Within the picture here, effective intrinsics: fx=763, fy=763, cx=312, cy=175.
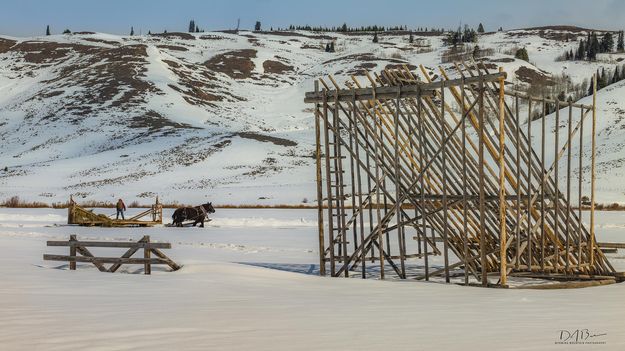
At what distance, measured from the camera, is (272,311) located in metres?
9.61

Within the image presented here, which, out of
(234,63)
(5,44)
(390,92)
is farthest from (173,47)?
(390,92)

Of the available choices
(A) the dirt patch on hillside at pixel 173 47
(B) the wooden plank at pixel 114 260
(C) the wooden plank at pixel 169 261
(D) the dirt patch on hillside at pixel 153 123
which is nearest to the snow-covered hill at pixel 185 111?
(A) the dirt patch on hillside at pixel 173 47

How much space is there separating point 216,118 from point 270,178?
107 ft

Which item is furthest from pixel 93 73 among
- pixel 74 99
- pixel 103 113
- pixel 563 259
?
pixel 563 259

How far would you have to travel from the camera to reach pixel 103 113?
274 ft

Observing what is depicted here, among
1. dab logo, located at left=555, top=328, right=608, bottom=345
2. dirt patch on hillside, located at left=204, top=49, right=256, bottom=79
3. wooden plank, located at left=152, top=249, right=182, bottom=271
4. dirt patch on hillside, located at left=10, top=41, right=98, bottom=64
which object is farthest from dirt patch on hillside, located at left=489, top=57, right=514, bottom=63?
dab logo, located at left=555, top=328, right=608, bottom=345

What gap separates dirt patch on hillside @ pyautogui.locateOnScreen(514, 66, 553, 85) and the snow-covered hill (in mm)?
419

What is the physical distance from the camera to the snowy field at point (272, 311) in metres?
7.36

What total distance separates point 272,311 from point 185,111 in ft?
258

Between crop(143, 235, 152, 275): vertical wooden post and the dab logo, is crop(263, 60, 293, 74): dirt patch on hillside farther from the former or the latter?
the dab logo

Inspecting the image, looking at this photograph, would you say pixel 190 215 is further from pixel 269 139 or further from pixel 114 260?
pixel 269 139

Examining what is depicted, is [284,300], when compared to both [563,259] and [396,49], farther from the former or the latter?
[396,49]

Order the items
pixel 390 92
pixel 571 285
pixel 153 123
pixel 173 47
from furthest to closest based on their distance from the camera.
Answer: pixel 173 47, pixel 153 123, pixel 390 92, pixel 571 285

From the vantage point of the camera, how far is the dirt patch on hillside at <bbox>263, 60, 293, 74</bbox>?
127 m
